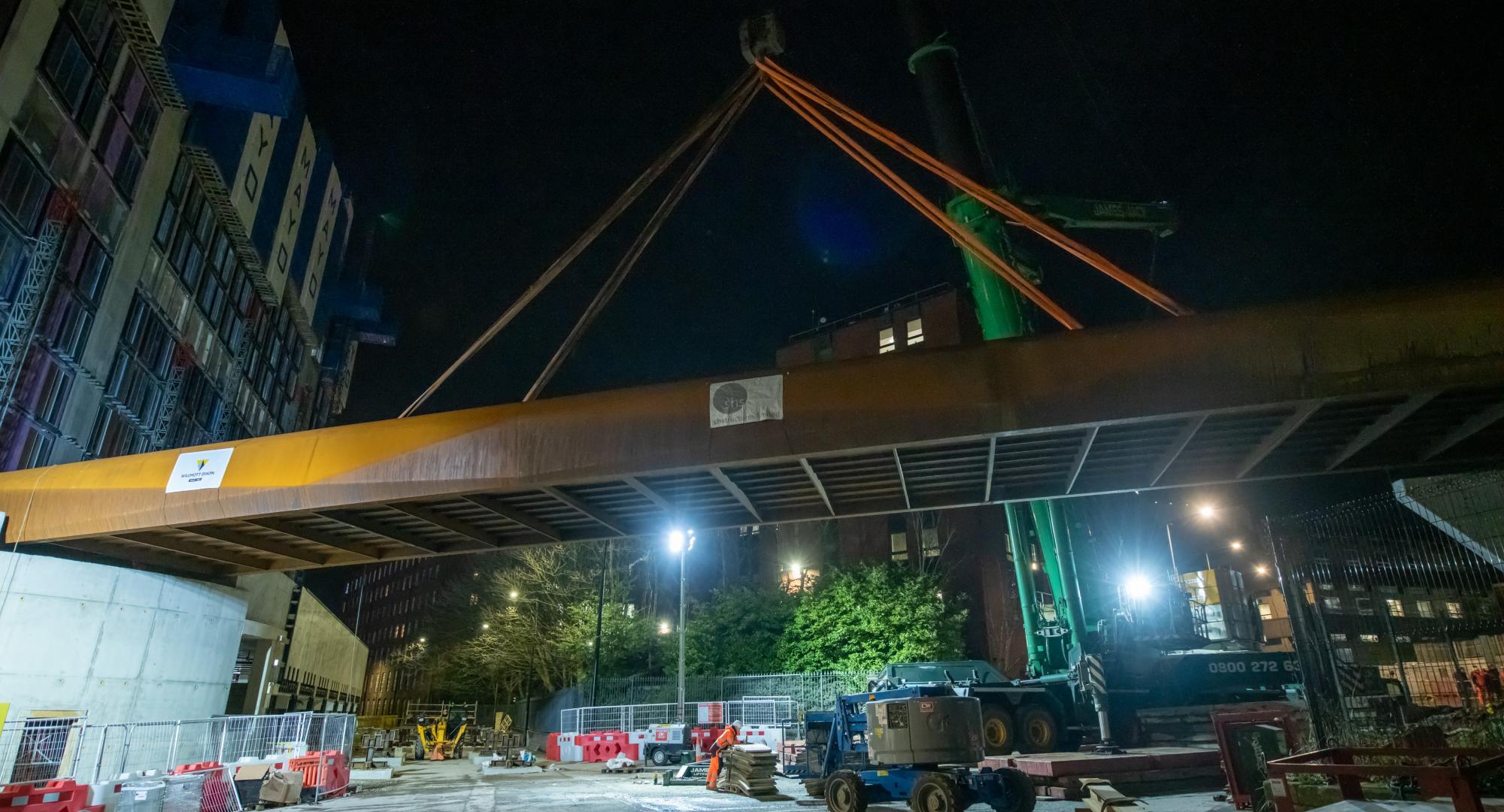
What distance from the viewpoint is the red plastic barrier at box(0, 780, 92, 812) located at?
395 inches

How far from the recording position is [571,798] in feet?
48.8

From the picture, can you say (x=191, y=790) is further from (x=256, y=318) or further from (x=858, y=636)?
(x=256, y=318)

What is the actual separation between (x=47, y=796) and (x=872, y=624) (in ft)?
86.0

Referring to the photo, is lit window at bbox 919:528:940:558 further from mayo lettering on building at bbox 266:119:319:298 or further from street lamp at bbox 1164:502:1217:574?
mayo lettering on building at bbox 266:119:319:298

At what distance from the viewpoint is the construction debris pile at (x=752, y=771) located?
15180 mm

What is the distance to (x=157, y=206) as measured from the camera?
25.0 m

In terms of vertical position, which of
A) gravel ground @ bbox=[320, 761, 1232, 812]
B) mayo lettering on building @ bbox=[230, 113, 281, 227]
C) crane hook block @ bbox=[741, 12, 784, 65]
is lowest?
gravel ground @ bbox=[320, 761, 1232, 812]

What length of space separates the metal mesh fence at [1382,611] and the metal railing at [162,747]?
1811 cm

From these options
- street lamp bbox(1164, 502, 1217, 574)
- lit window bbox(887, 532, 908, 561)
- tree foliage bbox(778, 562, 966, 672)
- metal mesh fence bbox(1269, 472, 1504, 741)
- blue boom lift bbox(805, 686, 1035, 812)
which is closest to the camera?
metal mesh fence bbox(1269, 472, 1504, 741)

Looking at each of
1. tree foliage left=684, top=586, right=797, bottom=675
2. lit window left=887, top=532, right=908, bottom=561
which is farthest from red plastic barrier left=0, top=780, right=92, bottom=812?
lit window left=887, top=532, right=908, bottom=561

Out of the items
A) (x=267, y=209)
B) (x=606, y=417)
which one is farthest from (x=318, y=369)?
(x=606, y=417)

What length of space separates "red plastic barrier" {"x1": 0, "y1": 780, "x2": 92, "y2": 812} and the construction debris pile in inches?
415

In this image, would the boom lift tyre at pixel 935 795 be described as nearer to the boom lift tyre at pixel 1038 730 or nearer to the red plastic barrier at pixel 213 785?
the boom lift tyre at pixel 1038 730

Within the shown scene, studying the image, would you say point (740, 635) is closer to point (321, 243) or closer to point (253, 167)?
point (253, 167)
